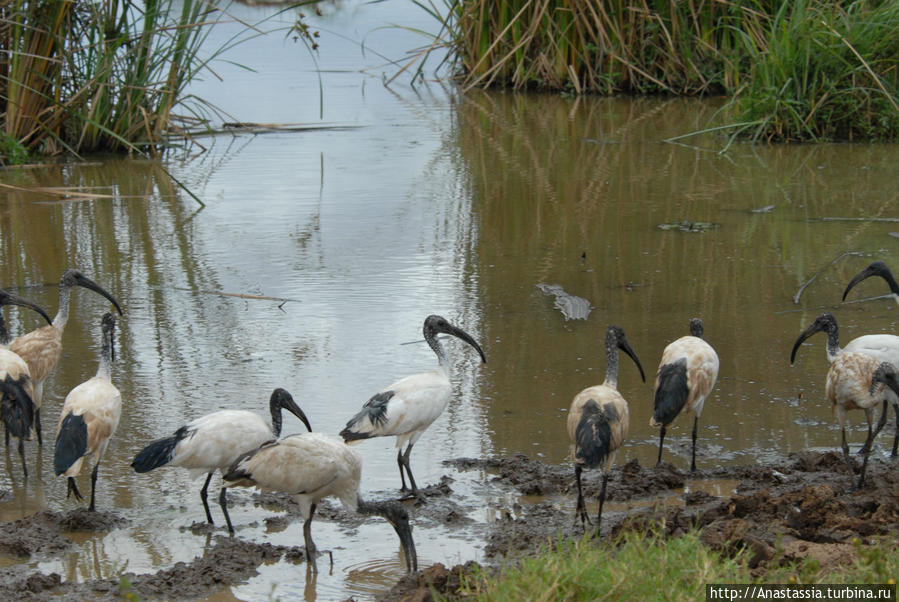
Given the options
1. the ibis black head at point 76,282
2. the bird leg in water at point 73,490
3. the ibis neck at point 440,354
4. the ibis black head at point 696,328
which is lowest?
the bird leg in water at point 73,490

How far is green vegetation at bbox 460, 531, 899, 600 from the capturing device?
371 cm

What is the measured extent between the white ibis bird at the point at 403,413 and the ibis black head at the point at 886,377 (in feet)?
6.42

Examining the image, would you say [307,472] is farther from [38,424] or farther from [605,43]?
[605,43]

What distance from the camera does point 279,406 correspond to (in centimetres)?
552

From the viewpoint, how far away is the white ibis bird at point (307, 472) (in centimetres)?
486

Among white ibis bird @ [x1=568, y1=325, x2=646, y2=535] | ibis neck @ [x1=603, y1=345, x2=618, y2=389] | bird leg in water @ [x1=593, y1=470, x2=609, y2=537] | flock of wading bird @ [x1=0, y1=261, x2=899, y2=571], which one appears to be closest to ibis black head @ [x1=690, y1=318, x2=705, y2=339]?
flock of wading bird @ [x1=0, y1=261, x2=899, y2=571]

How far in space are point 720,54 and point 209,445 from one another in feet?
37.2

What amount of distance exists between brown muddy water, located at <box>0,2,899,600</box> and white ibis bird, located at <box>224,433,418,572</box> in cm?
18

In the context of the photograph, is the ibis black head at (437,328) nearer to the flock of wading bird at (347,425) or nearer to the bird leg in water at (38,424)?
the flock of wading bird at (347,425)

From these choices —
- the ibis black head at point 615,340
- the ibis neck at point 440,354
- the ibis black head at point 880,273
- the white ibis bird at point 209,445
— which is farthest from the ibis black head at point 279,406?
the ibis black head at point 880,273

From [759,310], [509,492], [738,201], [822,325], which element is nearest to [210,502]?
[509,492]

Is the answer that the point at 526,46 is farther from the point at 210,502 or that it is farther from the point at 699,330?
the point at 210,502

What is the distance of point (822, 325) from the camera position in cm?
609

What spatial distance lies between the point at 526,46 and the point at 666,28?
1.87m
